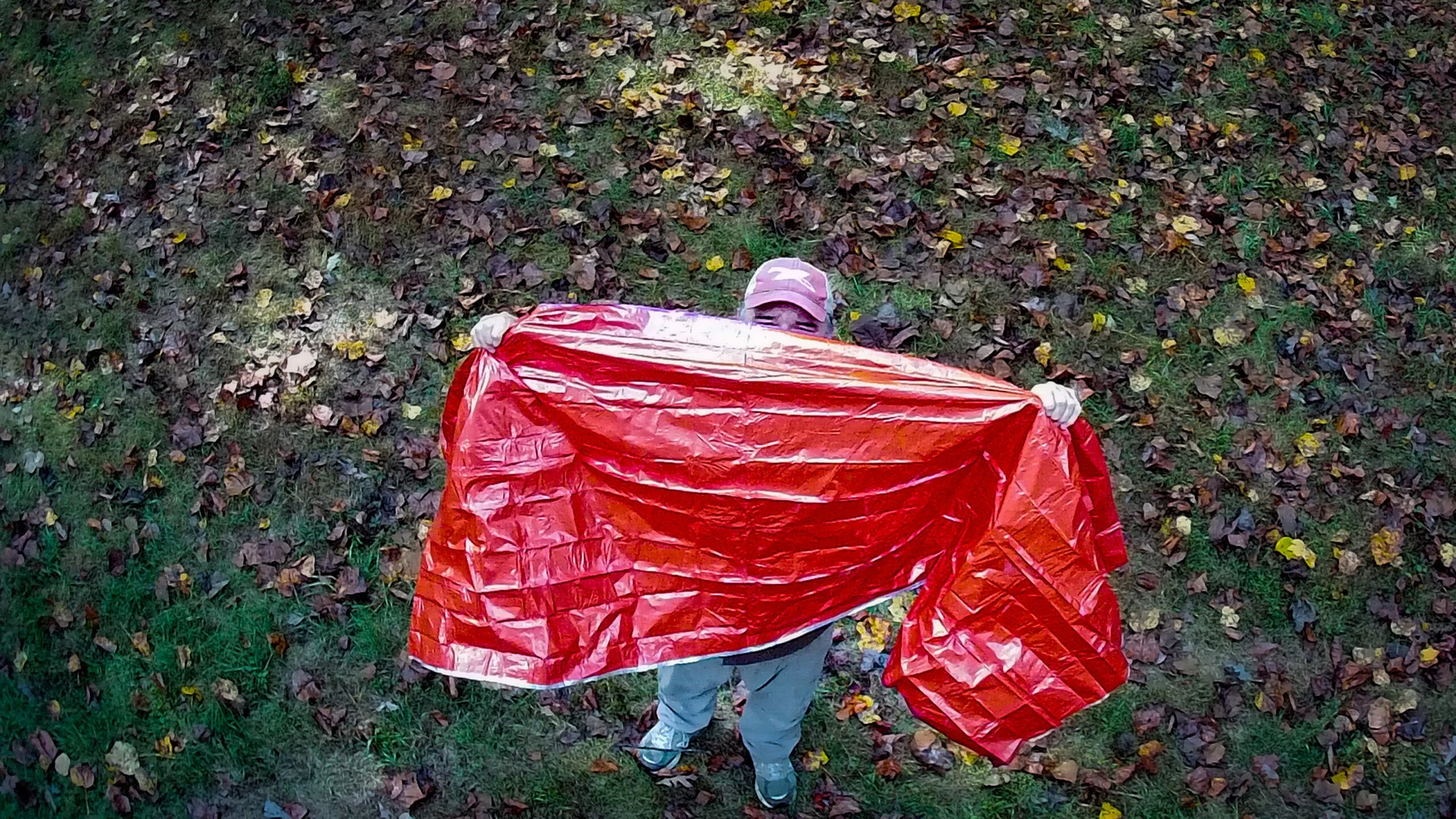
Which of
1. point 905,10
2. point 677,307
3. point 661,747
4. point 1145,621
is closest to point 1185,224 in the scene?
point 905,10

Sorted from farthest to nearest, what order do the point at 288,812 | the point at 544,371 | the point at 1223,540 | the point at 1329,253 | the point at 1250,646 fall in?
the point at 1329,253 < the point at 1223,540 < the point at 1250,646 < the point at 288,812 < the point at 544,371

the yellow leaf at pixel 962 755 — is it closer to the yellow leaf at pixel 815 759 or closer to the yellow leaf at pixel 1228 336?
the yellow leaf at pixel 815 759

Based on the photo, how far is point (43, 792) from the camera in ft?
11.8

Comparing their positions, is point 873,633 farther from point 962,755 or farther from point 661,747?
point 661,747

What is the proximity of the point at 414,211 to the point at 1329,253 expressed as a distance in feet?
16.4

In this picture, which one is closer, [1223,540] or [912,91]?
[1223,540]

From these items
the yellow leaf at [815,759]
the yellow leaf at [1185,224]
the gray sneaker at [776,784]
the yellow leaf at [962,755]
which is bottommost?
the yellow leaf at [815,759]

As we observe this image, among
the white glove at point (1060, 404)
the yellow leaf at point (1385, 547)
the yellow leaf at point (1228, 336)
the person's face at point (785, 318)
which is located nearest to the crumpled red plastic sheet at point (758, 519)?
the white glove at point (1060, 404)

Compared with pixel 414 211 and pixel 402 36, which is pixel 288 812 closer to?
pixel 414 211

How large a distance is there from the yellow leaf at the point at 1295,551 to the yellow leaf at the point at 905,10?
3907 millimetres

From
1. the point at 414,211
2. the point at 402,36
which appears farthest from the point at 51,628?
the point at 402,36

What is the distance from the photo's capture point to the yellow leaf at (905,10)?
624cm

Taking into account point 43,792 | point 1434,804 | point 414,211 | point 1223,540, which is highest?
point 414,211

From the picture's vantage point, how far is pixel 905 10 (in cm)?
627
